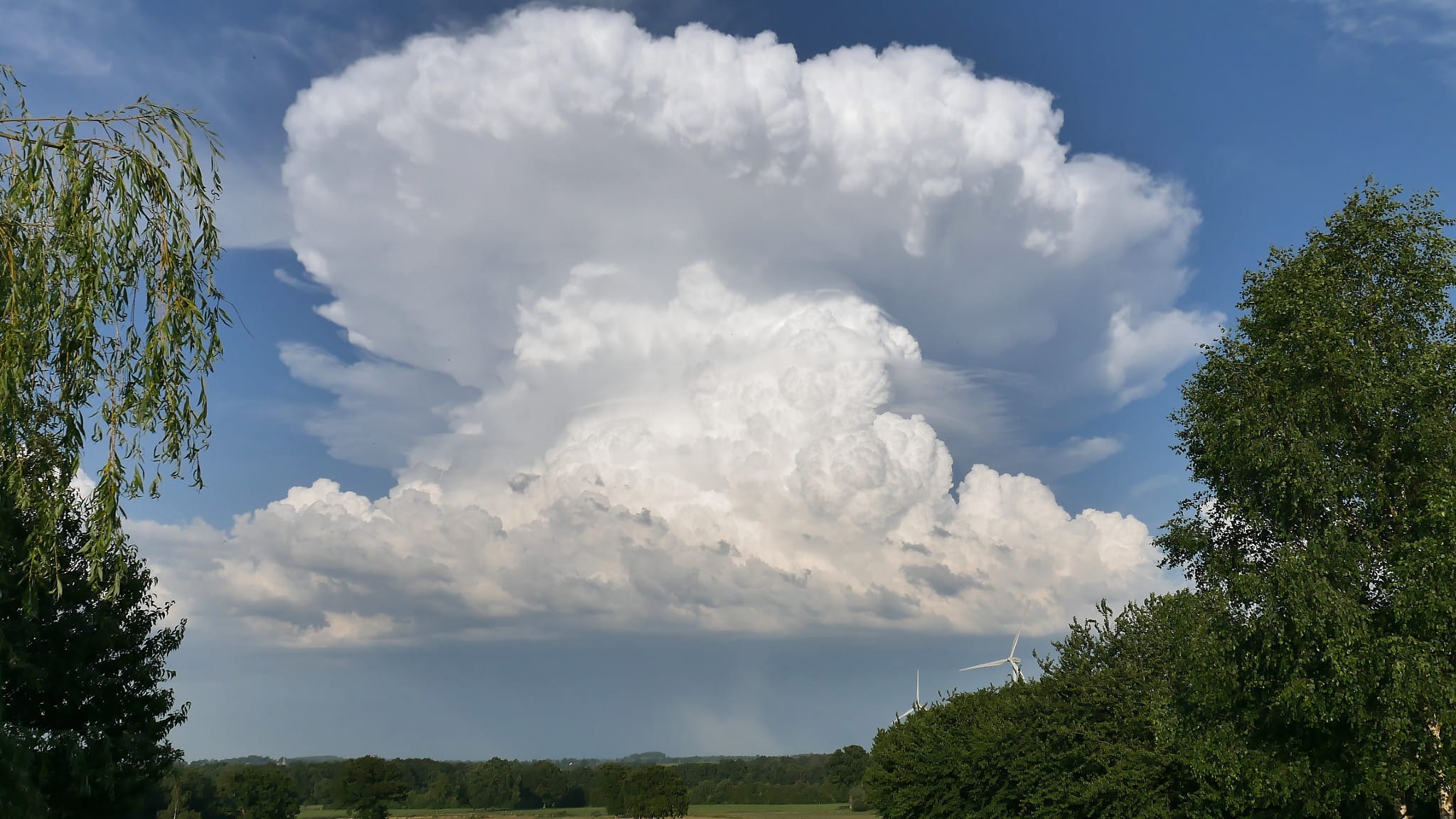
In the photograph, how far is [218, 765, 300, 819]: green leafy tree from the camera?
146m

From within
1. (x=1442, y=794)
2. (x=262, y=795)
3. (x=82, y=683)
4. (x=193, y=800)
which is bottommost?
(x=193, y=800)

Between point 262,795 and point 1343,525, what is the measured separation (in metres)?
156

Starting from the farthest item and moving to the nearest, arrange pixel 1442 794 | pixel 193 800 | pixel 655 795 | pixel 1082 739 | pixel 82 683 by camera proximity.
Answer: pixel 655 795
pixel 193 800
pixel 1082 739
pixel 82 683
pixel 1442 794

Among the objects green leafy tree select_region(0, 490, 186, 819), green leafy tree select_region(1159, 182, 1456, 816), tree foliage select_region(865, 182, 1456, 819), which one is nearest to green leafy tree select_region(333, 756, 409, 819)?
green leafy tree select_region(0, 490, 186, 819)

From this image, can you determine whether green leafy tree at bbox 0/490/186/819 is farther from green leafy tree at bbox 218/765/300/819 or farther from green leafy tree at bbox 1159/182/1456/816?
green leafy tree at bbox 218/765/300/819

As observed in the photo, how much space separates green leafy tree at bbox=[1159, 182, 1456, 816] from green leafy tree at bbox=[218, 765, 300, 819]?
147928 mm

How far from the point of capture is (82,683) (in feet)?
129

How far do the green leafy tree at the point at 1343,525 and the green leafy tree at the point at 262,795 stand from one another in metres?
148

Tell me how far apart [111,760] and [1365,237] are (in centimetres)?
4553

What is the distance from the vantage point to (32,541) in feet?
49.7

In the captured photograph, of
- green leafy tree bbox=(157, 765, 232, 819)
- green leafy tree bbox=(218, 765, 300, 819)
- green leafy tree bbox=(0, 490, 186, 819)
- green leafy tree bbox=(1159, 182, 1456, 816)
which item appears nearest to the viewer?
green leafy tree bbox=(1159, 182, 1456, 816)

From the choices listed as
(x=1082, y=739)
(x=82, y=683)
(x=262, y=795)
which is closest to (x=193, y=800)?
(x=262, y=795)

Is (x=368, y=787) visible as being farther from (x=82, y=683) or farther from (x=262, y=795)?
(x=82, y=683)

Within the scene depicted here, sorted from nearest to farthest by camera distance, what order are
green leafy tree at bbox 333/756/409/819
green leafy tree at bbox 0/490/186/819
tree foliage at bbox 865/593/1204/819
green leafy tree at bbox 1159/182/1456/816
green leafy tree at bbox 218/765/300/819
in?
green leafy tree at bbox 1159/182/1456/816 < green leafy tree at bbox 0/490/186/819 < tree foliage at bbox 865/593/1204/819 < green leafy tree at bbox 218/765/300/819 < green leafy tree at bbox 333/756/409/819
